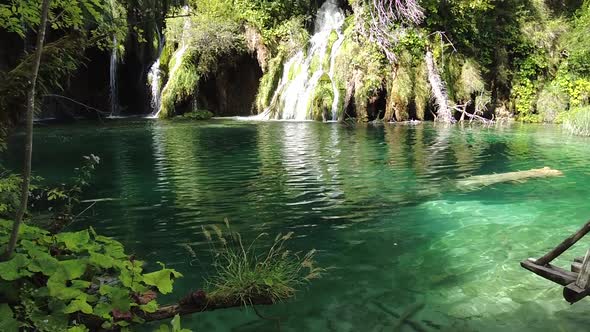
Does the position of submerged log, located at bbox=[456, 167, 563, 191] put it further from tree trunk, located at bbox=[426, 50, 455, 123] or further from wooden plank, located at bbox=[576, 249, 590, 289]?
tree trunk, located at bbox=[426, 50, 455, 123]

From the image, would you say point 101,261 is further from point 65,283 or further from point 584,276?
point 584,276

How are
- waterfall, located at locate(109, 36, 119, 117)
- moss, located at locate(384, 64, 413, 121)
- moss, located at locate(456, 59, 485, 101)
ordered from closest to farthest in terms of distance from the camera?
1. moss, located at locate(384, 64, 413, 121)
2. moss, located at locate(456, 59, 485, 101)
3. waterfall, located at locate(109, 36, 119, 117)

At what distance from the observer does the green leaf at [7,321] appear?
8.38 ft

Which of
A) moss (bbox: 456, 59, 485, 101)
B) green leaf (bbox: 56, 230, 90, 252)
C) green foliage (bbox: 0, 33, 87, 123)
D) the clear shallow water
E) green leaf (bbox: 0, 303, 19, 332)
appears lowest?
the clear shallow water

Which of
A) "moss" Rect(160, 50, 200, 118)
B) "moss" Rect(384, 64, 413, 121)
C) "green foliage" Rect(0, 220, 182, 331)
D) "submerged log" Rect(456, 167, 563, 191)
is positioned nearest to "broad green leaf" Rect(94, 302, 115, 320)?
"green foliage" Rect(0, 220, 182, 331)

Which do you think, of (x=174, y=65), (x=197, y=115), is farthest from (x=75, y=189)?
(x=174, y=65)

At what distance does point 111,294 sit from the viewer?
3.14 m

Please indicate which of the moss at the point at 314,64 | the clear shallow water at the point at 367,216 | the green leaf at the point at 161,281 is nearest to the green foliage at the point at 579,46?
the clear shallow water at the point at 367,216

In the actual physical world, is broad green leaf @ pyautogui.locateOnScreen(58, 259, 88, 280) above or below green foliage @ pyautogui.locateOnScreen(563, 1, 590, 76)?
below

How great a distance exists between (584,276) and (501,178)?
266 inches

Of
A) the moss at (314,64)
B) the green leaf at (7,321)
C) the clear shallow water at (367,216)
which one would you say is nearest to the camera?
the green leaf at (7,321)

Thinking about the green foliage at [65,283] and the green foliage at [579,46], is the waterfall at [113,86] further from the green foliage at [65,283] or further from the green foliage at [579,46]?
the green foliage at [65,283]

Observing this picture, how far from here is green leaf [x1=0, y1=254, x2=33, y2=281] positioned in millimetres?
2793

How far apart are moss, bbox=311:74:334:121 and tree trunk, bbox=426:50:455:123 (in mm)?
4554
